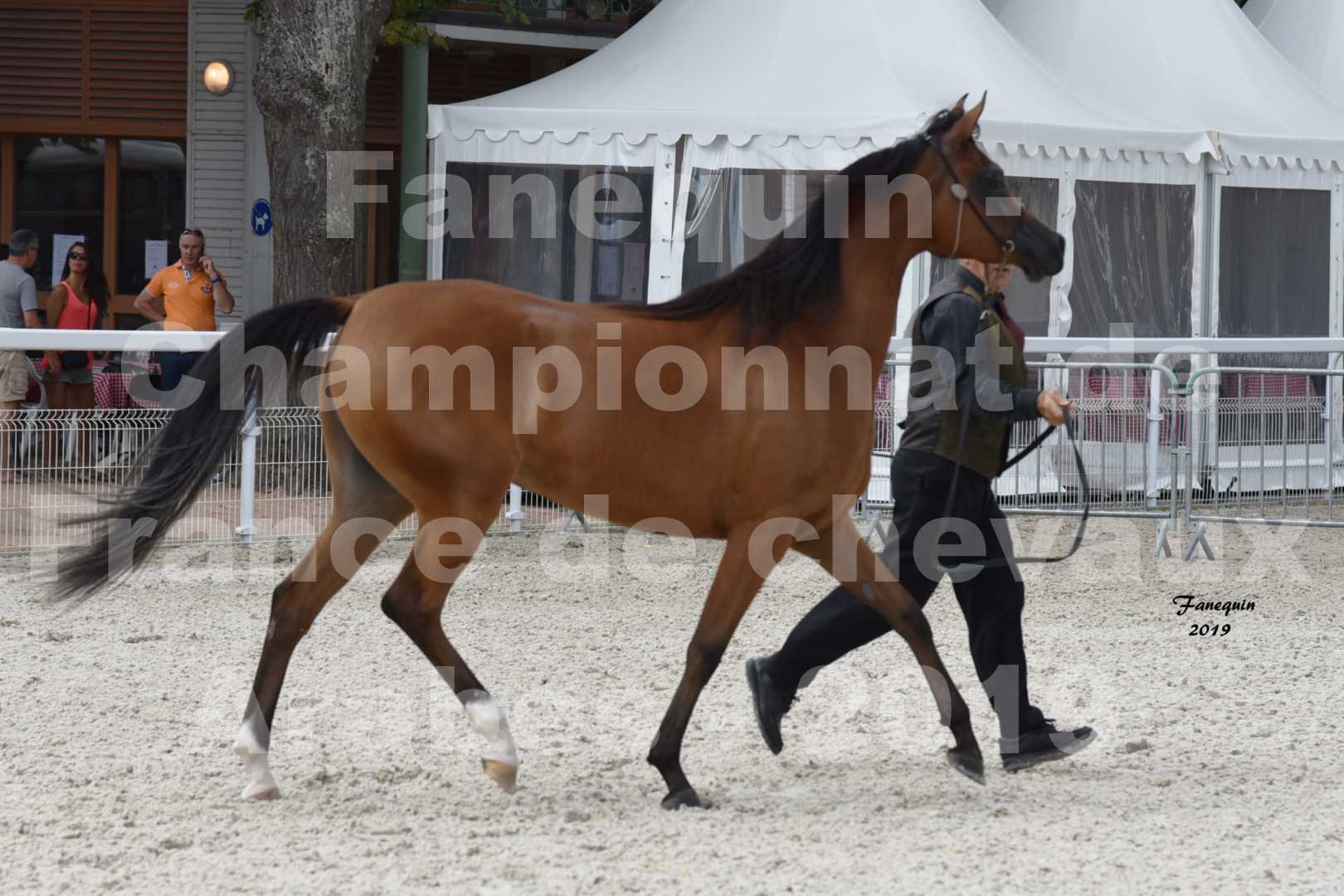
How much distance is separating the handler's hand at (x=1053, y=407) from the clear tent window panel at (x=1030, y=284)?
5908 millimetres

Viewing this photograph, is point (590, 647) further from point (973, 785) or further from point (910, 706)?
point (973, 785)

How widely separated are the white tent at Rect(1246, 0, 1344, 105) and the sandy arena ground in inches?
346

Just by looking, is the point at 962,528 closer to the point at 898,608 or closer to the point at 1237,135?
the point at 898,608

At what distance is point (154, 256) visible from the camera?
48.4ft

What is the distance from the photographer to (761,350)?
4500mm

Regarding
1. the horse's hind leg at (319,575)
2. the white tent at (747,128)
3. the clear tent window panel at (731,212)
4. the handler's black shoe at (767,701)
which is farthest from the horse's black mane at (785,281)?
the clear tent window panel at (731,212)

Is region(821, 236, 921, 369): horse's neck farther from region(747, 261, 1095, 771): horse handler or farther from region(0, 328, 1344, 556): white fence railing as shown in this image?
region(0, 328, 1344, 556): white fence railing

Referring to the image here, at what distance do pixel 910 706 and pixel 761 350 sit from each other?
1.74 meters

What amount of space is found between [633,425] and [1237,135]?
341 inches

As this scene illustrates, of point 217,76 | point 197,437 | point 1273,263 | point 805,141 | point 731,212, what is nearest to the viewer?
point 197,437

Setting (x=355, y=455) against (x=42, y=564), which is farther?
(x=42, y=564)

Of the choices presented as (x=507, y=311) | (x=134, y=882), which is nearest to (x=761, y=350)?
(x=507, y=311)

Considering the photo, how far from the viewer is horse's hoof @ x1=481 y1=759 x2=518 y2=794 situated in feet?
14.7

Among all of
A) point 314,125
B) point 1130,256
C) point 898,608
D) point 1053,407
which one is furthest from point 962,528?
point 1130,256
